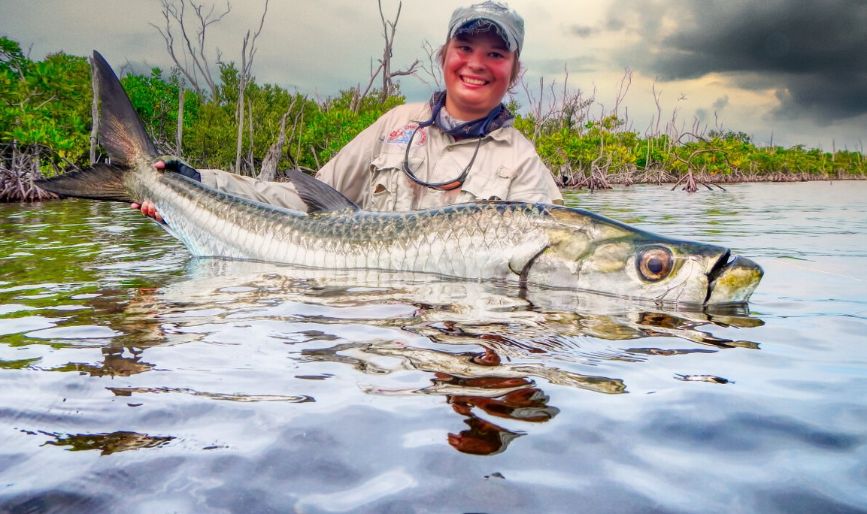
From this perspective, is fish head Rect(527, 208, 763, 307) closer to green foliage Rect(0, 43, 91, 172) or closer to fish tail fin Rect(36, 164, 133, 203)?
fish tail fin Rect(36, 164, 133, 203)

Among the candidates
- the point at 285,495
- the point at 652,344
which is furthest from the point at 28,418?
the point at 652,344

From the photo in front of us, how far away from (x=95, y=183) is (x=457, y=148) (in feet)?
8.88

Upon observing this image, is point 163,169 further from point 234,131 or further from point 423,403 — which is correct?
point 234,131

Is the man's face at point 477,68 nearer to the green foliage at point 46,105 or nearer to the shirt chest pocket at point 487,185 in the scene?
the shirt chest pocket at point 487,185

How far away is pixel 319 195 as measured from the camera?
4.36m

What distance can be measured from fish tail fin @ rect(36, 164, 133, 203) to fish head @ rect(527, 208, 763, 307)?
10.3 feet

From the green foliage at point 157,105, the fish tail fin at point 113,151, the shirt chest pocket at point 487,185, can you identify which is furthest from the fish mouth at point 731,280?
the green foliage at point 157,105

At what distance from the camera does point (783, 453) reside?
1.56m

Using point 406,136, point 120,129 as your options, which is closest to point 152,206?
point 120,129

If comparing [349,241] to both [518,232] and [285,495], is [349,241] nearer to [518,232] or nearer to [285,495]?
[518,232]

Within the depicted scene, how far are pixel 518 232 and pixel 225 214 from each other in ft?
7.07

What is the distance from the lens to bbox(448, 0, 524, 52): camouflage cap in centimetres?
473

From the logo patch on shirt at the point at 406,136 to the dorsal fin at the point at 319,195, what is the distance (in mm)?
972

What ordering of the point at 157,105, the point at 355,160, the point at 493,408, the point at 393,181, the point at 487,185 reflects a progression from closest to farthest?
the point at 493,408, the point at 487,185, the point at 393,181, the point at 355,160, the point at 157,105
